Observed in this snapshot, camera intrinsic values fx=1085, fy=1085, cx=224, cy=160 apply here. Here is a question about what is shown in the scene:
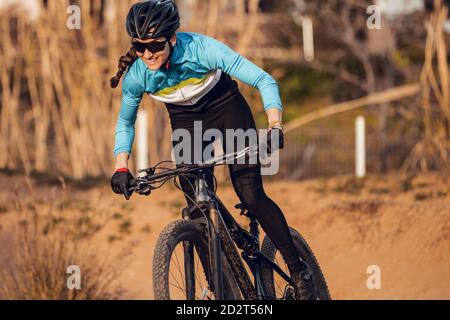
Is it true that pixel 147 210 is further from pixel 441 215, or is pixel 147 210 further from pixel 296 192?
pixel 441 215

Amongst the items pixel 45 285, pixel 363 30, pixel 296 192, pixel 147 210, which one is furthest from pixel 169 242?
pixel 363 30

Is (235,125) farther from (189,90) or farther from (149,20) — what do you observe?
(149,20)

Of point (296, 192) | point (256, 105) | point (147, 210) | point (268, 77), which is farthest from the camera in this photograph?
point (256, 105)

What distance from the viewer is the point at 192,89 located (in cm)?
546

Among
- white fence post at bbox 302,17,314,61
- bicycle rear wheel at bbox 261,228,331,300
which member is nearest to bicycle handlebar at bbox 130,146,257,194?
bicycle rear wheel at bbox 261,228,331,300

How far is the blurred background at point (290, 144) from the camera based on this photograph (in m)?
8.84

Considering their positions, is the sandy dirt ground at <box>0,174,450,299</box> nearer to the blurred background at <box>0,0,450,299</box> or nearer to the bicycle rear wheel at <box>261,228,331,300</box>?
the blurred background at <box>0,0,450,299</box>

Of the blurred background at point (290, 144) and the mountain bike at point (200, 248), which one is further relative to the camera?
the blurred background at point (290, 144)

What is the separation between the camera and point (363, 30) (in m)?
24.2

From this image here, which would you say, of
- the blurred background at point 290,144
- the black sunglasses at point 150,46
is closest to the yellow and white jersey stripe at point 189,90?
the black sunglasses at point 150,46

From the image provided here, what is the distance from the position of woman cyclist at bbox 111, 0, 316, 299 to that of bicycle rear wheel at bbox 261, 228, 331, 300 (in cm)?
11

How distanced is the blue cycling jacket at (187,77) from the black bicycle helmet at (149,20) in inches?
10.1

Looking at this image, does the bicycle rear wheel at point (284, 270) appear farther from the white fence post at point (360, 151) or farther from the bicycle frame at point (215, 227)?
the white fence post at point (360, 151)

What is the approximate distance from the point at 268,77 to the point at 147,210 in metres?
5.73
